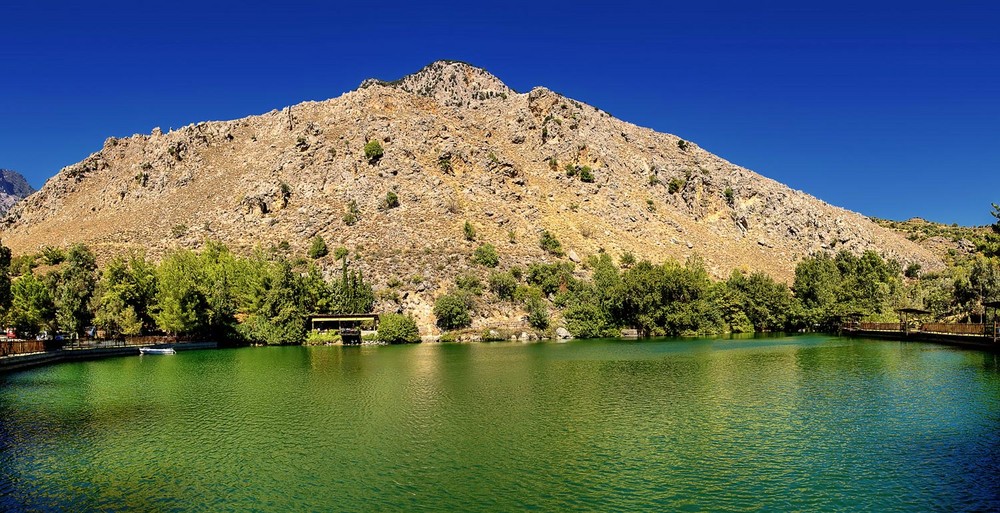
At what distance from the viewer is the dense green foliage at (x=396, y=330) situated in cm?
8012

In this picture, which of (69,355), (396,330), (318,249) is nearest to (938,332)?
(396,330)

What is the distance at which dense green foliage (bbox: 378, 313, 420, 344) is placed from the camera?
263ft

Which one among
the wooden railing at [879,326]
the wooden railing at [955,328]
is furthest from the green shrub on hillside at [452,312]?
the wooden railing at [955,328]

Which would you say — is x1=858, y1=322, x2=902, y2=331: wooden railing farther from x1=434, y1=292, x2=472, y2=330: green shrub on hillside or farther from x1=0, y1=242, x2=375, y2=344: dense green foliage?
x1=0, y1=242, x2=375, y2=344: dense green foliage

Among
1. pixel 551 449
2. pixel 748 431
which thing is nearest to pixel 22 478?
pixel 551 449

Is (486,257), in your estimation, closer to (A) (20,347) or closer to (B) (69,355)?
(B) (69,355)

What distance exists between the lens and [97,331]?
248 feet

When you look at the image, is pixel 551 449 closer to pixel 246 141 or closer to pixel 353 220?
pixel 353 220

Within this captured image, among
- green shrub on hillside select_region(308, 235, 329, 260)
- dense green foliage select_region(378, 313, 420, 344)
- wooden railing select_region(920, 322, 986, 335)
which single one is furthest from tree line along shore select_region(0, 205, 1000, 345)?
wooden railing select_region(920, 322, 986, 335)

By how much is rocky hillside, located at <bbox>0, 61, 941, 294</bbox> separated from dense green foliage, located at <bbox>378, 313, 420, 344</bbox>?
880 centimetres

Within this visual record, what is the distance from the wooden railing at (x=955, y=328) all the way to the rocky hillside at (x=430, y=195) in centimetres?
4233

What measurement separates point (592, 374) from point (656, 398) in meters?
10.6

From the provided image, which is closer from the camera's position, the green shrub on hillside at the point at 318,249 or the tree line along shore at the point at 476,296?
the tree line along shore at the point at 476,296

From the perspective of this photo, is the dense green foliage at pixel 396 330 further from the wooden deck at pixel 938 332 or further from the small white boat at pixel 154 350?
the wooden deck at pixel 938 332
